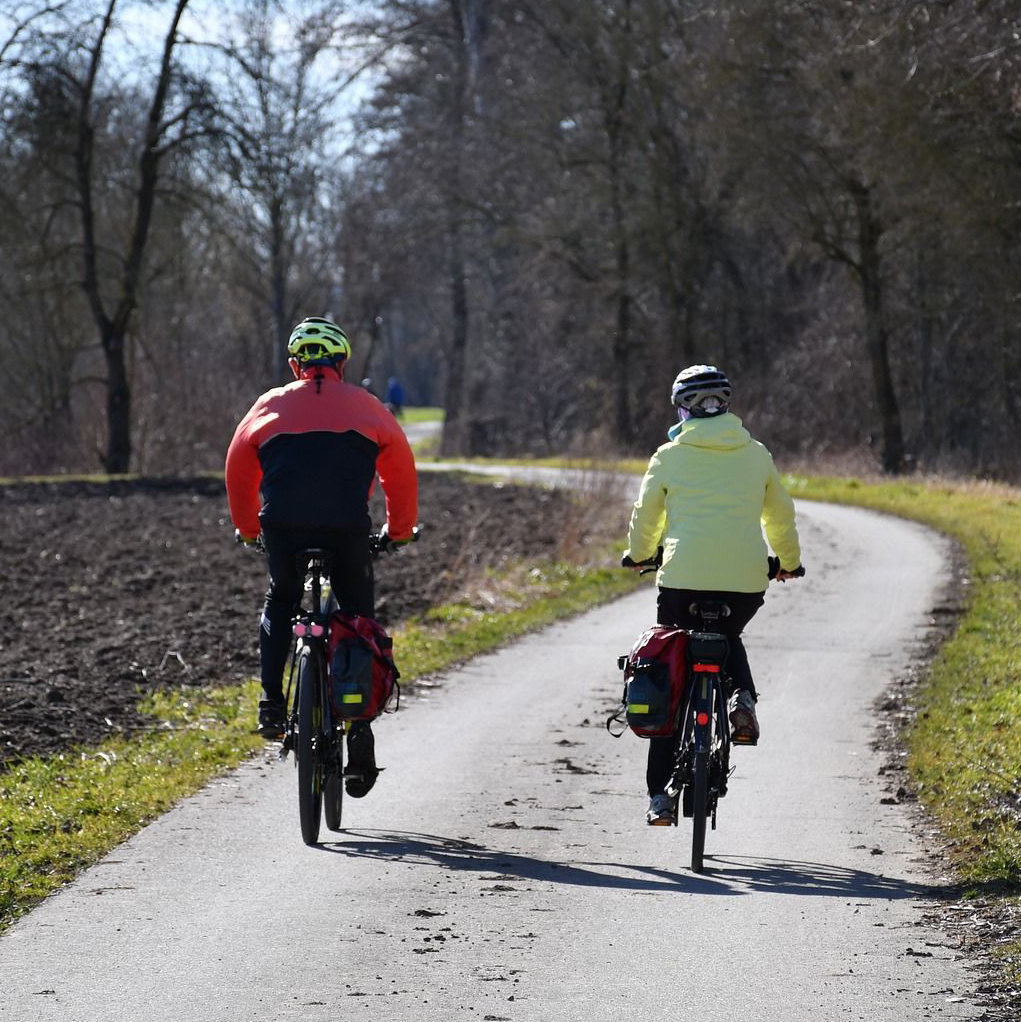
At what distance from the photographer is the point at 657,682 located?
675cm

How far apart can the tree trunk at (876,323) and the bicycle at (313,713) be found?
2821 cm

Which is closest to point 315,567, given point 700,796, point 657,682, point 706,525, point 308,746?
point 308,746

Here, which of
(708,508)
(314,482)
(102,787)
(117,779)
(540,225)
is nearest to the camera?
(708,508)

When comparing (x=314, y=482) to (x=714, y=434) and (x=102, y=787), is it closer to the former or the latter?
(x=714, y=434)

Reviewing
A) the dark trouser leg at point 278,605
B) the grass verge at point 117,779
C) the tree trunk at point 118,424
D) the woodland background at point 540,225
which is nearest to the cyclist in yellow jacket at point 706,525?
the dark trouser leg at point 278,605

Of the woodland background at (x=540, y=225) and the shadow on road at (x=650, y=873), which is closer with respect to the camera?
the shadow on road at (x=650, y=873)

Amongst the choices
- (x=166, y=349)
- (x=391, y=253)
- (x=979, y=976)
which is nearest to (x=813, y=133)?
(x=391, y=253)

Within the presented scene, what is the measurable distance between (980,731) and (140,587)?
966 cm

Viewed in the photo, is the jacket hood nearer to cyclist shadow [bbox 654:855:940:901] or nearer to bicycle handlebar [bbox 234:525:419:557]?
bicycle handlebar [bbox 234:525:419:557]

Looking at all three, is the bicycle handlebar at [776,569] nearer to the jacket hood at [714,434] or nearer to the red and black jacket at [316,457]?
the jacket hood at [714,434]

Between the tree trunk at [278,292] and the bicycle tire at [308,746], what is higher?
the tree trunk at [278,292]

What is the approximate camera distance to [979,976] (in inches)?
209

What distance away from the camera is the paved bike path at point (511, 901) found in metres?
5.08

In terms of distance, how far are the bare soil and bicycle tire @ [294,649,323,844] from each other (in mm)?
2489
